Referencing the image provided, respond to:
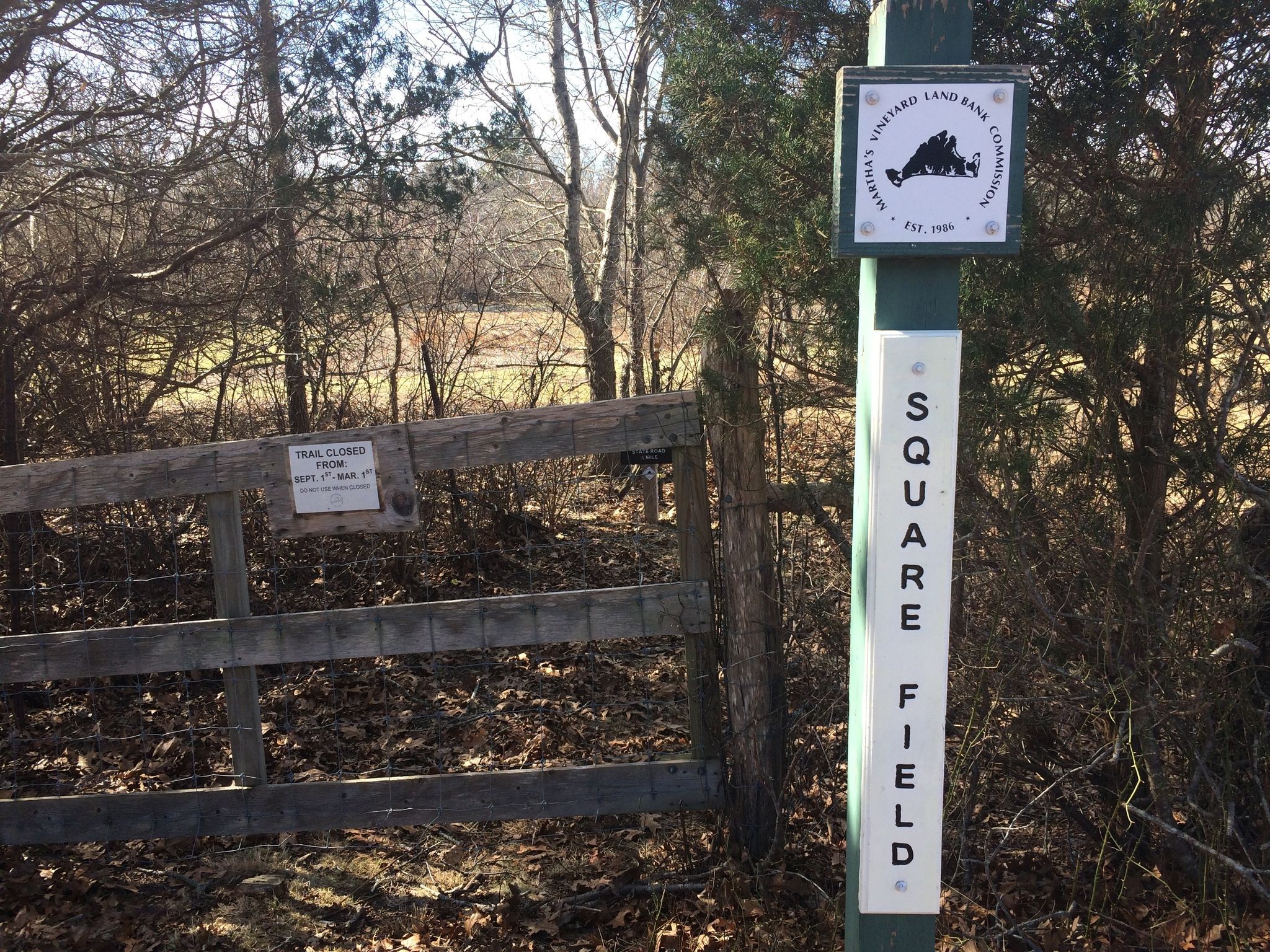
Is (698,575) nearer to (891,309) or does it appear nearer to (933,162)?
(891,309)

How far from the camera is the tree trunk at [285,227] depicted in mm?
6625

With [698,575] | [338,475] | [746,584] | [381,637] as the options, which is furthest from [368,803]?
[746,584]

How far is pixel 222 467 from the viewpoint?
383cm

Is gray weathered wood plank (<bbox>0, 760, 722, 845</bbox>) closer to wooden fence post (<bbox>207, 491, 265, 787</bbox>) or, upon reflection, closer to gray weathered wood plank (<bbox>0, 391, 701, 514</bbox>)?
wooden fence post (<bbox>207, 491, 265, 787</bbox>)

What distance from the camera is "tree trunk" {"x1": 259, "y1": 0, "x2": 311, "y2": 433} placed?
6625mm

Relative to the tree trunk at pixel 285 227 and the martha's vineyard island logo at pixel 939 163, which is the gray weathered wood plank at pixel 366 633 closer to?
the martha's vineyard island logo at pixel 939 163

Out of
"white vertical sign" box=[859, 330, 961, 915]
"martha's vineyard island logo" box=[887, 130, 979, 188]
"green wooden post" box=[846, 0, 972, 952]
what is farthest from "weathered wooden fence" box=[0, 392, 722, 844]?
"martha's vineyard island logo" box=[887, 130, 979, 188]

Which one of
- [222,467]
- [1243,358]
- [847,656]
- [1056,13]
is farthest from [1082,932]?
[222,467]

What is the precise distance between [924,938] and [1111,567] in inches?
65.6

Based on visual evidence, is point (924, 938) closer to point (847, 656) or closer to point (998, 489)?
point (847, 656)

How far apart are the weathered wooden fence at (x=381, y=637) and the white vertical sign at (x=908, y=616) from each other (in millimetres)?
1370

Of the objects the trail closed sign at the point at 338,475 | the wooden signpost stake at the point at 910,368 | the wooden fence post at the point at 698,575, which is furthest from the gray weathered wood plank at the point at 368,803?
the wooden signpost stake at the point at 910,368

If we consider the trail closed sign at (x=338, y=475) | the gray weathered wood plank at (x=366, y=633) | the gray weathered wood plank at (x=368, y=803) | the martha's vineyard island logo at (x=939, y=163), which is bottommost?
the gray weathered wood plank at (x=368, y=803)

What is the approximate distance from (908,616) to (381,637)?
2245 mm
